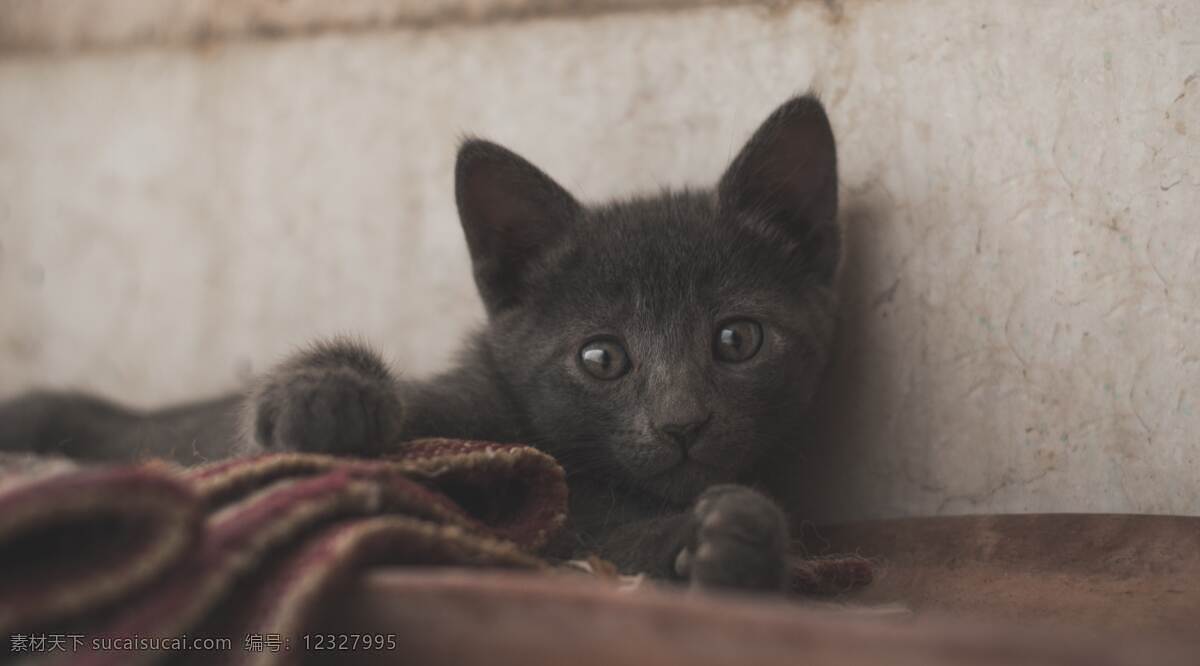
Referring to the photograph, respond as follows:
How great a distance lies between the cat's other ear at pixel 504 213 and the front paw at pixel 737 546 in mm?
890

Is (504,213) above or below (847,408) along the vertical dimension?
above

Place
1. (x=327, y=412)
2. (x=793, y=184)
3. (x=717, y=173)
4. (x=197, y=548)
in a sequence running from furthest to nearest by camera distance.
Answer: (x=717, y=173), (x=793, y=184), (x=327, y=412), (x=197, y=548)

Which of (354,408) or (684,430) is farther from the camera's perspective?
(684,430)

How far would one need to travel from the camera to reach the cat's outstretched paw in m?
1.48

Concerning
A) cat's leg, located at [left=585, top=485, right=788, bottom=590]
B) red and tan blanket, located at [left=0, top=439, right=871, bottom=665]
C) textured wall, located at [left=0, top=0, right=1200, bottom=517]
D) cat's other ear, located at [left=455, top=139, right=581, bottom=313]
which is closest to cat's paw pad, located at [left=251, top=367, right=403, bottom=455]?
red and tan blanket, located at [left=0, top=439, right=871, bottom=665]

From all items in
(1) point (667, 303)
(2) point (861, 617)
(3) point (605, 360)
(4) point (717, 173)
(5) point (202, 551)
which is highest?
(4) point (717, 173)

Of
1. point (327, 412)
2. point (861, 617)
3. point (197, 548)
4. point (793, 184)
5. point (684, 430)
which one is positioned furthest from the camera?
point (793, 184)

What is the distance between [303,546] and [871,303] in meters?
1.44

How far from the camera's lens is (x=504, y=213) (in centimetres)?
212

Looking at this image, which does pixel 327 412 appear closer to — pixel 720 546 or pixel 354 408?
pixel 354 408

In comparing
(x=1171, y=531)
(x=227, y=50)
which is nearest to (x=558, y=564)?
(x=1171, y=531)

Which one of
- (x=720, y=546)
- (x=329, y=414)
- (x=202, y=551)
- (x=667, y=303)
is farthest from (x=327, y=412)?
(x=667, y=303)

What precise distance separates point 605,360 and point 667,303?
0.52ft

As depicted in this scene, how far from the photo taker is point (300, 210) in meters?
2.79
